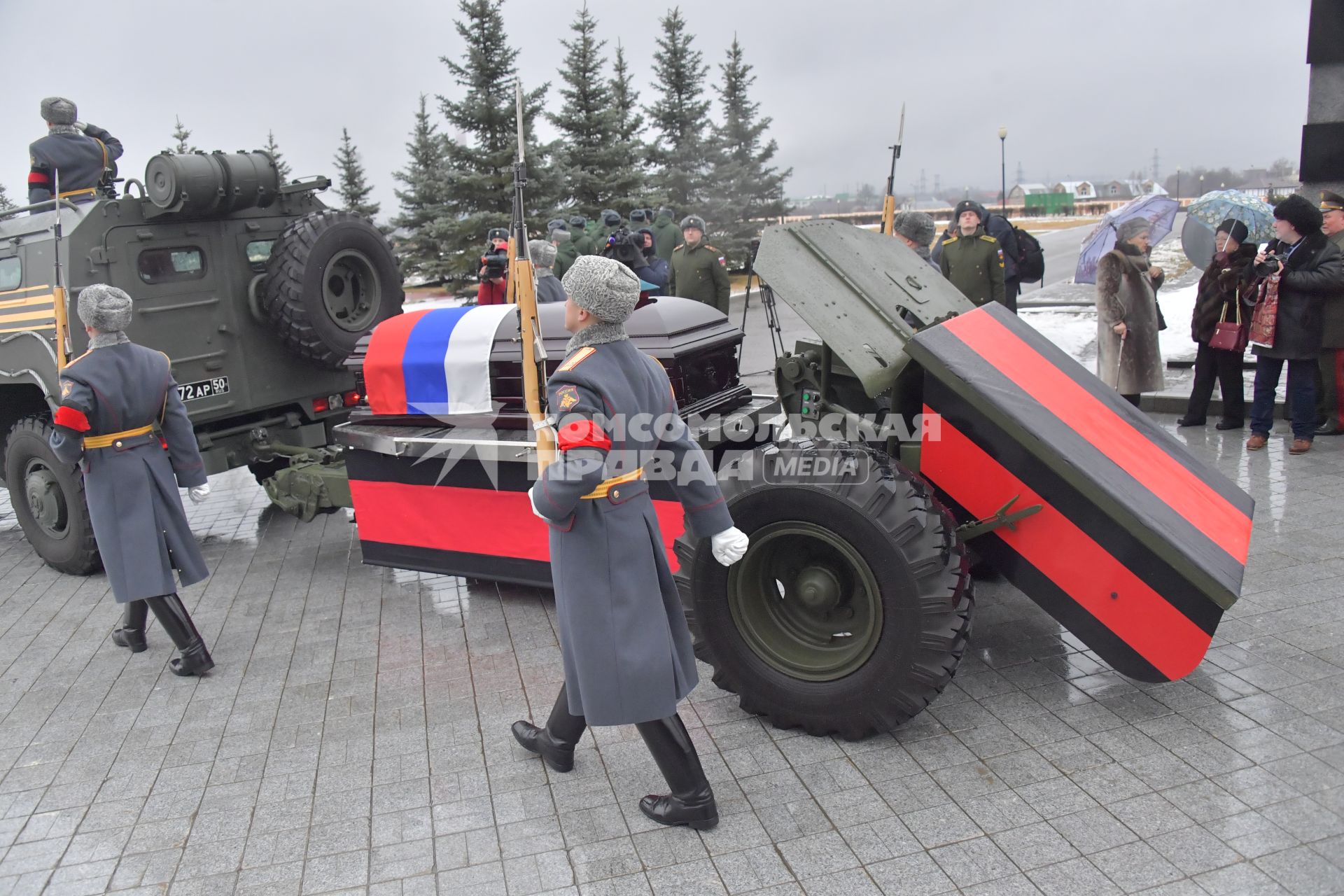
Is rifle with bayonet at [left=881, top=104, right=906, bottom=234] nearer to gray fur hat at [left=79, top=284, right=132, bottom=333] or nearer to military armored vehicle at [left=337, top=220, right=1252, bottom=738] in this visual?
military armored vehicle at [left=337, top=220, right=1252, bottom=738]

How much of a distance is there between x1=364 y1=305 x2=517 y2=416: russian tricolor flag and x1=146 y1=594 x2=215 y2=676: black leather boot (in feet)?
4.78

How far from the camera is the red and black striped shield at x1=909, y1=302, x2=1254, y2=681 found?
11.6 ft

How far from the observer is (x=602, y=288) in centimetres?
320

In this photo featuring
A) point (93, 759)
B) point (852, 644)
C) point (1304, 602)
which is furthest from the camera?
point (1304, 602)

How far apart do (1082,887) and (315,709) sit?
10.2 feet

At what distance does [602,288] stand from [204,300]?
15.2 ft

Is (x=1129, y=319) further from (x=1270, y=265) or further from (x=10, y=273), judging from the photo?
(x=10, y=273)

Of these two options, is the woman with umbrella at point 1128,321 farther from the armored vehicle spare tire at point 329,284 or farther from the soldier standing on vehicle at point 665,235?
the soldier standing on vehicle at point 665,235

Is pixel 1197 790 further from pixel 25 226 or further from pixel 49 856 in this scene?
pixel 25 226

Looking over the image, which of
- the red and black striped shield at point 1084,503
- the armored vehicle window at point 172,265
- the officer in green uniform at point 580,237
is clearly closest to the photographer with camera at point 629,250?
the officer in green uniform at point 580,237

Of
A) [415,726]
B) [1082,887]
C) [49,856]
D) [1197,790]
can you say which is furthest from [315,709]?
[1197,790]

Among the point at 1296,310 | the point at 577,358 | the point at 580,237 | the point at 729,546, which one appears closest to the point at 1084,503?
the point at 729,546

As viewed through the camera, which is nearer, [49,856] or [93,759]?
[49,856]

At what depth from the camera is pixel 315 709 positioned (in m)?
4.38
